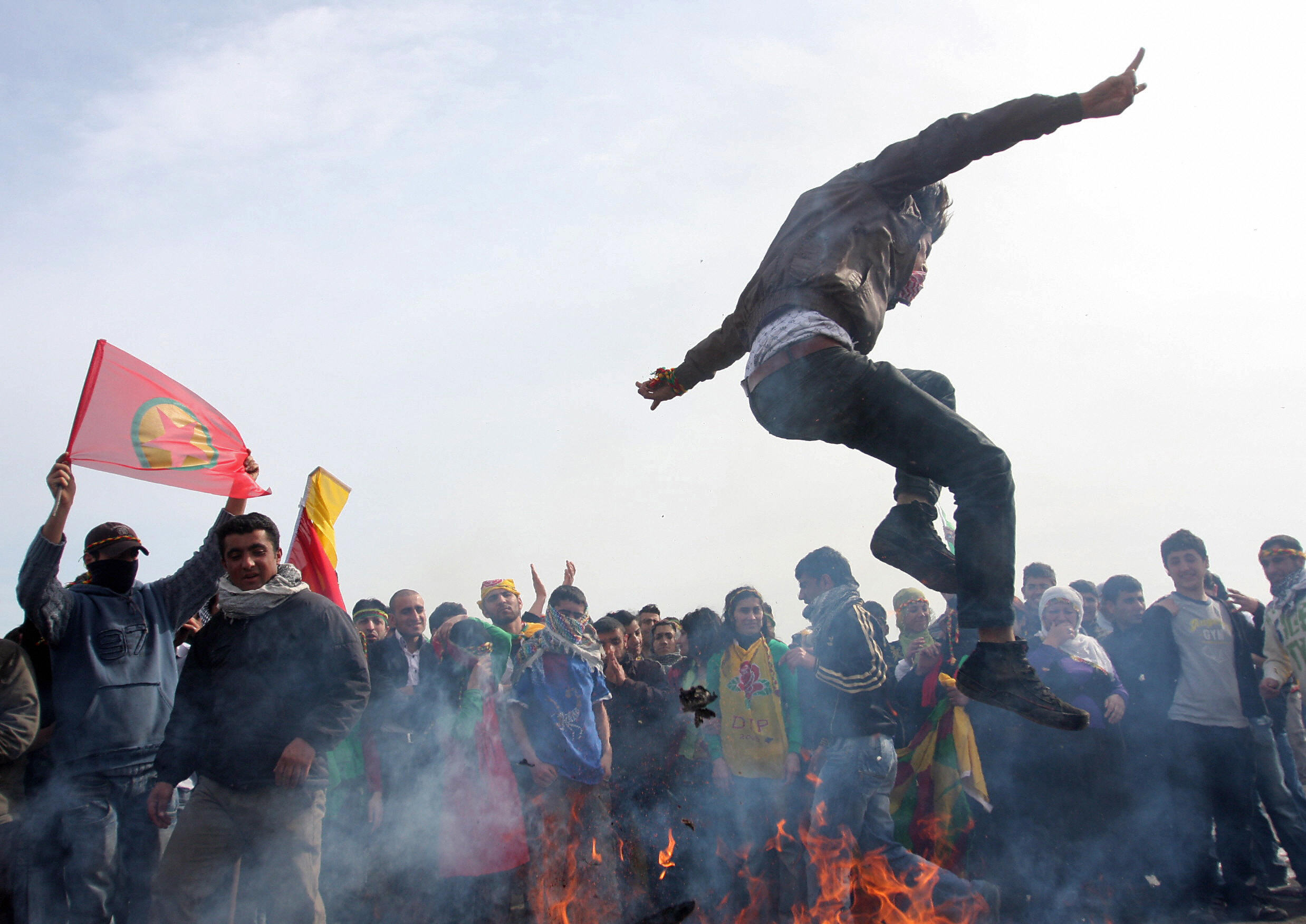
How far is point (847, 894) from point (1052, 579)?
3.21m

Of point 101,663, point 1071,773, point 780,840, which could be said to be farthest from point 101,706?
point 1071,773

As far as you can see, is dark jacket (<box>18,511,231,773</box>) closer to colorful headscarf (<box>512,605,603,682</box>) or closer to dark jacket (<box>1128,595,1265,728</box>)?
colorful headscarf (<box>512,605,603,682</box>)

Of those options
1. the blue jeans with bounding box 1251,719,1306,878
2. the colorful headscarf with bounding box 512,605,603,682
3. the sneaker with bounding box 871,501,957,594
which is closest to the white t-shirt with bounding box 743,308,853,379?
the sneaker with bounding box 871,501,957,594

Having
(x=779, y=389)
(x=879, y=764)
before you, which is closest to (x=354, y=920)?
(x=879, y=764)

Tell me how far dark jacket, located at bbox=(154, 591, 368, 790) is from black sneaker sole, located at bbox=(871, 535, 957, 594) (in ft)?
7.87

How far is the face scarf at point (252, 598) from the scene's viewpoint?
407 centimetres

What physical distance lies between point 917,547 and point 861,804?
2580 mm

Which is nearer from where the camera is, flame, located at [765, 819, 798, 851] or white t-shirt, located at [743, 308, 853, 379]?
white t-shirt, located at [743, 308, 853, 379]

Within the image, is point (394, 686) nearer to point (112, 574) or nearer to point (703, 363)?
point (112, 574)

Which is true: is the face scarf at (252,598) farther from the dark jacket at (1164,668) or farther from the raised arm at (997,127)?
the dark jacket at (1164,668)

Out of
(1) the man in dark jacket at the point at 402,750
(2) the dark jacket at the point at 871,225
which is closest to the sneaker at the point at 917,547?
(2) the dark jacket at the point at 871,225

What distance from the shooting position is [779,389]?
3084 millimetres

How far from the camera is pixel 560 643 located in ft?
18.8

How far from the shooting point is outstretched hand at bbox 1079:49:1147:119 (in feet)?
9.27
